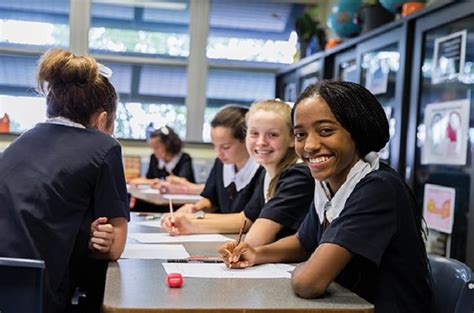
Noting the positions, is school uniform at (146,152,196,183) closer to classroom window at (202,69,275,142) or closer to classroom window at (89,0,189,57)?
classroom window at (202,69,275,142)

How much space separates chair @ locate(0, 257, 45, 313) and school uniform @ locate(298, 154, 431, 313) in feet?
1.92

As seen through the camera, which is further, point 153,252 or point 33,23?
point 33,23

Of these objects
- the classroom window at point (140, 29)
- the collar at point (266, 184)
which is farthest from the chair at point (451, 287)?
the classroom window at point (140, 29)

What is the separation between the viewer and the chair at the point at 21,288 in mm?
1135

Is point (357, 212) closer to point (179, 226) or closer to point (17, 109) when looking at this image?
point (179, 226)

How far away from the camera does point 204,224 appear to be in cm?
208

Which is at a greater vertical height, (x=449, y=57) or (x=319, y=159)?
(x=449, y=57)

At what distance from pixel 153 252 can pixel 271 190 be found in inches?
20.9

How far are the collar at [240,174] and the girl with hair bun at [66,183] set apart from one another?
932 millimetres

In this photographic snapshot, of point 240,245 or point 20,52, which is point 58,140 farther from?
point 20,52

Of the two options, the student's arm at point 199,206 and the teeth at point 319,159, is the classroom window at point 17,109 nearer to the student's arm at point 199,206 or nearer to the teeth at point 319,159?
the student's arm at point 199,206

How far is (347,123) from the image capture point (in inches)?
51.3

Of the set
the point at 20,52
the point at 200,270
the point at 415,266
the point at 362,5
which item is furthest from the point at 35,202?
the point at 20,52

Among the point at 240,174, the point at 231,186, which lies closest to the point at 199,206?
the point at 231,186
